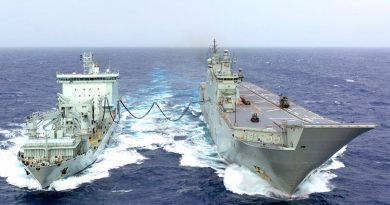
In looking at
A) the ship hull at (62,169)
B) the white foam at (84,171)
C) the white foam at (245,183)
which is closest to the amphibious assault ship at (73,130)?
the ship hull at (62,169)

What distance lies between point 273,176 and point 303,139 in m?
4.51

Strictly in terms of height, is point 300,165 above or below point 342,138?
below

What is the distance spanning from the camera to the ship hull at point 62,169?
3106 cm

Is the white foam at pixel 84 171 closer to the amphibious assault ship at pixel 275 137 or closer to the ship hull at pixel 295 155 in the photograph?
the amphibious assault ship at pixel 275 137

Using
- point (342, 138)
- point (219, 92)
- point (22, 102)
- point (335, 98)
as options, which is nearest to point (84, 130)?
point (219, 92)

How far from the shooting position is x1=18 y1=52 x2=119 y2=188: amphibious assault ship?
→ 32406mm

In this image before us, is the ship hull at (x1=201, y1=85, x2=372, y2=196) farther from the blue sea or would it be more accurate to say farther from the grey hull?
the blue sea

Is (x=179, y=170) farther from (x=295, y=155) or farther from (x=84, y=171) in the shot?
(x=295, y=155)

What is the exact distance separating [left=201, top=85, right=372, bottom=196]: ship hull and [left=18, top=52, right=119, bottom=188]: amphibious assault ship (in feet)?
45.8

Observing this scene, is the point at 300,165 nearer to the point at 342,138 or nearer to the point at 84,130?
the point at 342,138

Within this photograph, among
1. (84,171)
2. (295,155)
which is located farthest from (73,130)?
(295,155)

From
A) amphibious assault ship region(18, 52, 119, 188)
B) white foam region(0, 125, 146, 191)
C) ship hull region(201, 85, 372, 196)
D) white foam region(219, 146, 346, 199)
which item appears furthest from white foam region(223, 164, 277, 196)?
amphibious assault ship region(18, 52, 119, 188)

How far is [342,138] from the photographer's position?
89.2 ft

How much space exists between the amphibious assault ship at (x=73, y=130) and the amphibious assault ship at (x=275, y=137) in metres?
12.8
